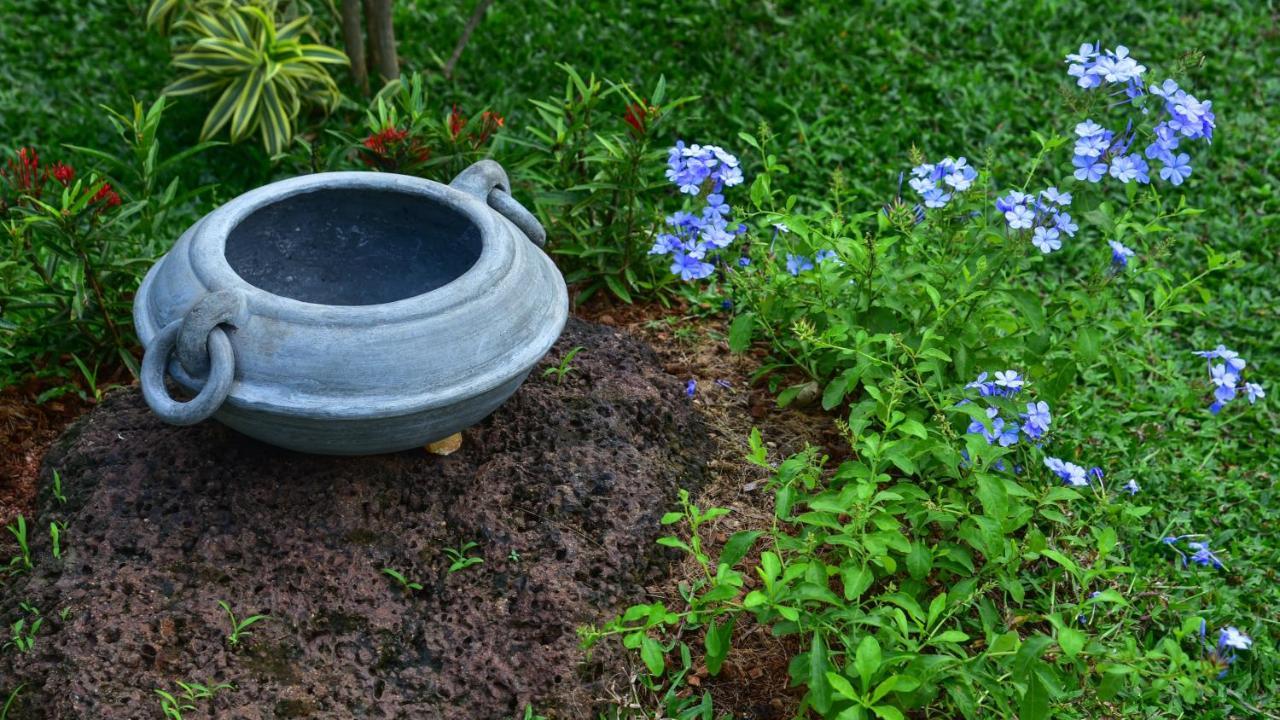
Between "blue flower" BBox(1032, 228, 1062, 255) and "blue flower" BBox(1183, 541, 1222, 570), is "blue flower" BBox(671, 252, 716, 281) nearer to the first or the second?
"blue flower" BBox(1032, 228, 1062, 255)

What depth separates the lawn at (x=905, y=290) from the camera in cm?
256

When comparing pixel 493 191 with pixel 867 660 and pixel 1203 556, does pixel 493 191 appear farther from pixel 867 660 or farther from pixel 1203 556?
pixel 1203 556

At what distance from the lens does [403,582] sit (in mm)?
2625

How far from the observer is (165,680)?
2377mm

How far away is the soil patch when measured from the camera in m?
2.42

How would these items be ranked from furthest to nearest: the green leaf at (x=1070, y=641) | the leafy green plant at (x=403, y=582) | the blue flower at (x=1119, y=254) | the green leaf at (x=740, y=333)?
the green leaf at (x=740, y=333) < the blue flower at (x=1119, y=254) < the leafy green plant at (x=403, y=582) < the green leaf at (x=1070, y=641)

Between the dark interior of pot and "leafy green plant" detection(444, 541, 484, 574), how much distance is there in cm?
72

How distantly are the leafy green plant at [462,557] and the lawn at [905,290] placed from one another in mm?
358

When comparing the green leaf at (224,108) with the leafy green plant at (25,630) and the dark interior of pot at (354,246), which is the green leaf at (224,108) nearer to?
the dark interior of pot at (354,246)

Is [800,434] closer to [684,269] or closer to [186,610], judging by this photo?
[684,269]

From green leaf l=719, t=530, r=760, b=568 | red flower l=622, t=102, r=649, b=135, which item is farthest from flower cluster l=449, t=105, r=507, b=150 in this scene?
green leaf l=719, t=530, r=760, b=568

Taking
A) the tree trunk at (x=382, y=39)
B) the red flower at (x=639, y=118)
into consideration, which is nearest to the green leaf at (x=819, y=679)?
the red flower at (x=639, y=118)

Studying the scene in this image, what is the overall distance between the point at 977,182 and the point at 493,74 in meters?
2.39

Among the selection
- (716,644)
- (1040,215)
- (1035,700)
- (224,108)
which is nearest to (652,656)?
(716,644)
